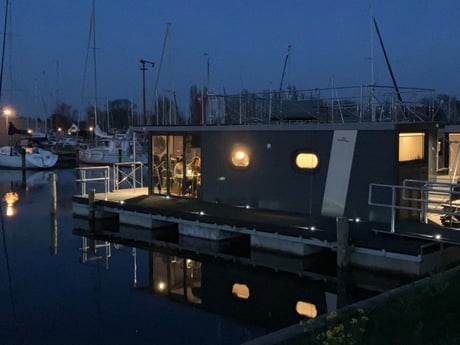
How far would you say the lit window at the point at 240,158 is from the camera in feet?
52.3

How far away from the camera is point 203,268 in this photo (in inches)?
531

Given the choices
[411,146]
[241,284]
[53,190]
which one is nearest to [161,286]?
[241,284]

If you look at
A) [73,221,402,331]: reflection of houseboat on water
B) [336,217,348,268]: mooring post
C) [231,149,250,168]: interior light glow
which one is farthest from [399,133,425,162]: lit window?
[231,149,250,168]: interior light glow

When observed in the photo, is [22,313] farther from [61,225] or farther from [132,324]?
[61,225]

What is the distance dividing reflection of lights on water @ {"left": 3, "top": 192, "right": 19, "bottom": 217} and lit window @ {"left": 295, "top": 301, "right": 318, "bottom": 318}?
14.1 metres

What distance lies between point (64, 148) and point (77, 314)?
4963 centimetres

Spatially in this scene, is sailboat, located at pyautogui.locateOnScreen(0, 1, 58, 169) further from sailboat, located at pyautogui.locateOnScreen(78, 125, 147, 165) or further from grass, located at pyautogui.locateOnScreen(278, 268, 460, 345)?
grass, located at pyautogui.locateOnScreen(278, 268, 460, 345)

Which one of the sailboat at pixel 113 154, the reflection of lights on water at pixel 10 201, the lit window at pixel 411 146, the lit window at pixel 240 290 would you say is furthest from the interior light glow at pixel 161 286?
the sailboat at pixel 113 154

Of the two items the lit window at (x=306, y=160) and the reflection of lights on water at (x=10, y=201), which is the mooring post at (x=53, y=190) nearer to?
the reflection of lights on water at (x=10, y=201)

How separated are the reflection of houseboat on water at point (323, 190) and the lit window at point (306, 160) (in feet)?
0.09

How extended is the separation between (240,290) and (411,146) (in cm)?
559

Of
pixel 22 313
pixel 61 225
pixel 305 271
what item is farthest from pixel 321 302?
pixel 61 225

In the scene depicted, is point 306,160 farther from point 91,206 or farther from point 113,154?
point 113,154

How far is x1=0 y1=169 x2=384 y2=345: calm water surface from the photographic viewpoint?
930cm
